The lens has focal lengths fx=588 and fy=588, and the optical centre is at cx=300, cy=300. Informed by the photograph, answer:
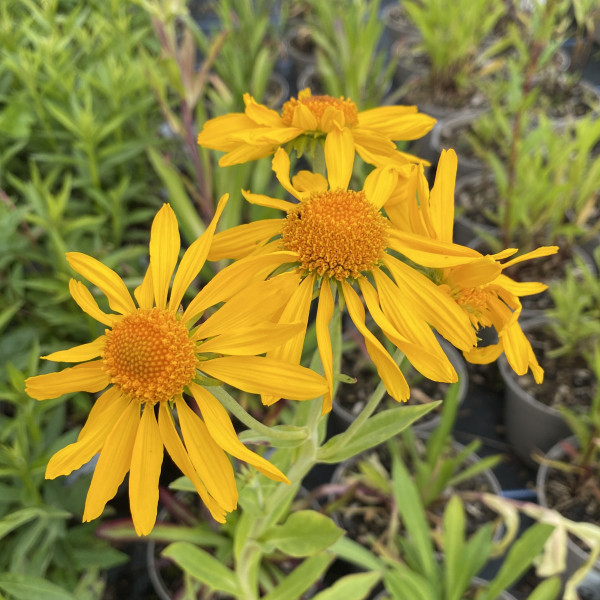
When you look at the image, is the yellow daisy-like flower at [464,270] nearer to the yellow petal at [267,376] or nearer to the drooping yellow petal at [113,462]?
the yellow petal at [267,376]

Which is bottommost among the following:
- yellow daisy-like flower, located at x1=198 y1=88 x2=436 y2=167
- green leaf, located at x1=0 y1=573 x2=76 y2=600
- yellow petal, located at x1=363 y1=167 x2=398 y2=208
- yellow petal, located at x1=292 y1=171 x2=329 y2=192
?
green leaf, located at x1=0 y1=573 x2=76 y2=600

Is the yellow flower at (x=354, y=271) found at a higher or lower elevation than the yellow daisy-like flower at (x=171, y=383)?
higher

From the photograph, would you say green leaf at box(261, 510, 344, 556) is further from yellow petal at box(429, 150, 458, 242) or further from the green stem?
yellow petal at box(429, 150, 458, 242)

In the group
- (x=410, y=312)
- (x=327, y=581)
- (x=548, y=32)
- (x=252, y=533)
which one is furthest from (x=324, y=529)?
(x=548, y=32)

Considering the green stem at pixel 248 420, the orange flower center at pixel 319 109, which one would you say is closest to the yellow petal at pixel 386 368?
the green stem at pixel 248 420

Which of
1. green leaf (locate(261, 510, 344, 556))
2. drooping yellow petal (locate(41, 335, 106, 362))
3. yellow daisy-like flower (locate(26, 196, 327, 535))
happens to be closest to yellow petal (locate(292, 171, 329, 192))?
yellow daisy-like flower (locate(26, 196, 327, 535))
